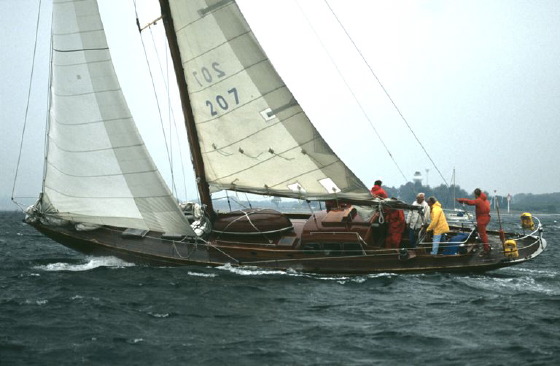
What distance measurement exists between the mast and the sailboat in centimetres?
3

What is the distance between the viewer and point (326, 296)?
42.9ft

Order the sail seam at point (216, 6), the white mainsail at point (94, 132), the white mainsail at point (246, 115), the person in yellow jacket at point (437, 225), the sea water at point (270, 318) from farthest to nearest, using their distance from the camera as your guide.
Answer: the white mainsail at point (246, 115)
the sail seam at point (216, 6)
the person in yellow jacket at point (437, 225)
the white mainsail at point (94, 132)
the sea water at point (270, 318)

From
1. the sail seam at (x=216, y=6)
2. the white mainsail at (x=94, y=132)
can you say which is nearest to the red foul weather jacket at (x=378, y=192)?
the white mainsail at (x=94, y=132)

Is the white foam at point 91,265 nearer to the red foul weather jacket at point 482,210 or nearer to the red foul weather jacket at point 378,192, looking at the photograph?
the red foul weather jacket at point 378,192

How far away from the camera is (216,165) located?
16328 millimetres

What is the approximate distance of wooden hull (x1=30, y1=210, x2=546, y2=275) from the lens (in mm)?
15070

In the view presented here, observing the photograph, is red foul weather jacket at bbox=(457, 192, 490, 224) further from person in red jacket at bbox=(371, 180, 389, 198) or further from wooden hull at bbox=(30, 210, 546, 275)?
person in red jacket at bbox=(371, 180, 389, 198)

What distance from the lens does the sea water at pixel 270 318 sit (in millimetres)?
9141

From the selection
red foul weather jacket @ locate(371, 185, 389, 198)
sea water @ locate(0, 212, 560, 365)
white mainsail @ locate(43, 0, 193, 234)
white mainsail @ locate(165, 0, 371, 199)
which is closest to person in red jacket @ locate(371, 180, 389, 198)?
red foul weather jacket @ locate(371, 185, 389, 198)

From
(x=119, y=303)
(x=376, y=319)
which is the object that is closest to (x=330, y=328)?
(x=376, y=319)

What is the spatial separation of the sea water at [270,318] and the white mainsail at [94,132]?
6.55ft

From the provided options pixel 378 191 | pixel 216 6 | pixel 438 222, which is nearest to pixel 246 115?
pixel 216 6

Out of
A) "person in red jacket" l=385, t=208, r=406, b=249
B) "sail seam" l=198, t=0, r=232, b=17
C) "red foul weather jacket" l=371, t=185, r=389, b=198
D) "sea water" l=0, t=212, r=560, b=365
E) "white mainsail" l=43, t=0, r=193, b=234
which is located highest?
"sail seam" l=198, t=0, r=232, b=17

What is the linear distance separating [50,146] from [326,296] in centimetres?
812
